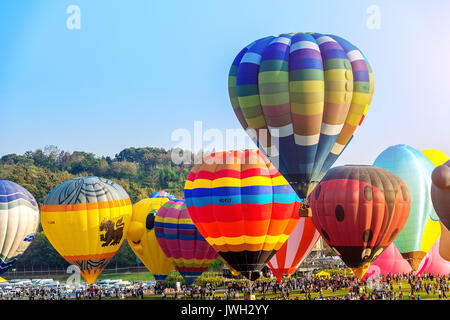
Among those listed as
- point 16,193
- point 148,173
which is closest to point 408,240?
point 16,193

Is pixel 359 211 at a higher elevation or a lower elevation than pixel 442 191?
lower

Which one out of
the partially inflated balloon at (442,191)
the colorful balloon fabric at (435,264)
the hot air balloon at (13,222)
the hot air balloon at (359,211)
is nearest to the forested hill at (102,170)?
the hot air balloon at (13,222)

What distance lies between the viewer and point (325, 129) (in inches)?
946

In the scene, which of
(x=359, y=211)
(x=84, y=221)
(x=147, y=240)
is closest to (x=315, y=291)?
(x=359, y=211)

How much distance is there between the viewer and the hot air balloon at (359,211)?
24375 millimetres

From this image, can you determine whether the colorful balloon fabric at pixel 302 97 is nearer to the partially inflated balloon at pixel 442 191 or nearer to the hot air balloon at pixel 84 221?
the partially inflated balloon at pixel 442 191

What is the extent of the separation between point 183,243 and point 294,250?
196 inches

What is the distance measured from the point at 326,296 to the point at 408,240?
5476mm

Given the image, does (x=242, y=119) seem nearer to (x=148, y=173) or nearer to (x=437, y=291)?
(x=437, y=291)

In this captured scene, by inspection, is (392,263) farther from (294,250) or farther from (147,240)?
(147,240)

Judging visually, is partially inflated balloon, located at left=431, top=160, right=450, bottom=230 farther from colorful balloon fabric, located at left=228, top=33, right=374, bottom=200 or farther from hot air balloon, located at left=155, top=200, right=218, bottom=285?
hot air balloon, located at left=155, top=200, right=218, bottom=285

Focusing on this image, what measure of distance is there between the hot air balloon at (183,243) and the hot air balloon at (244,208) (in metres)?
4.11

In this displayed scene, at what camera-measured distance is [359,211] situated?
2430 centimetres

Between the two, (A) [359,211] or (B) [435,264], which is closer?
(A) [359,211]
